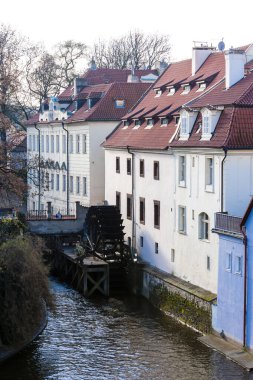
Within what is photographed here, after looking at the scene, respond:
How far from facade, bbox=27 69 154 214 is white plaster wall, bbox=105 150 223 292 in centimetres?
559

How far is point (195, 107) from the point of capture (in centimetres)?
3052

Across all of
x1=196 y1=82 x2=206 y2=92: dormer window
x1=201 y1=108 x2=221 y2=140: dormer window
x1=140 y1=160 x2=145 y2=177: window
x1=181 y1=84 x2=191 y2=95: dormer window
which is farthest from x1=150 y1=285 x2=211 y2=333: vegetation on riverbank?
x1=181 y1=84 x2=191 y2=95: dormer window

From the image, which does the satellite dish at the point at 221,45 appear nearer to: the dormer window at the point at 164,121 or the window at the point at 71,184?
the dormer window at the point at 164,121

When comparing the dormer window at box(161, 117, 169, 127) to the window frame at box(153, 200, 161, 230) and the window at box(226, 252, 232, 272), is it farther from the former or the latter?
the window at box(226, 252, 232, 272)

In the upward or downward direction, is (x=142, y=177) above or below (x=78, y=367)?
above

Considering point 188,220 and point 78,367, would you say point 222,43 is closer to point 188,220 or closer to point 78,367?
point 188,220

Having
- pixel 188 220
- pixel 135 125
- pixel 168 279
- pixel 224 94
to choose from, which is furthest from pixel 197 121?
pixel 135 125

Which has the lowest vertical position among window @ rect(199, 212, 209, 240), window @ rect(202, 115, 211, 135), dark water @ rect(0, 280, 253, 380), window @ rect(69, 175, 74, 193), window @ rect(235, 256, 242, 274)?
dark water @ rect(0, 280, 253, 380)

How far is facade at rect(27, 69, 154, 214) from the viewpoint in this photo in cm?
4612

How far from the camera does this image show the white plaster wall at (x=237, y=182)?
27.3 meters

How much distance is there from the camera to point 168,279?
31500 mm

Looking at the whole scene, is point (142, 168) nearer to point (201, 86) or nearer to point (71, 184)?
point (201, 86)

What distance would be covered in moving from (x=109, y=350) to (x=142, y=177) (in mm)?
12696

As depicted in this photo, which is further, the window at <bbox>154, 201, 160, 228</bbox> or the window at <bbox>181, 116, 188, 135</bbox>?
the window at <bbox>154, 201, 160, 228</bbox>
